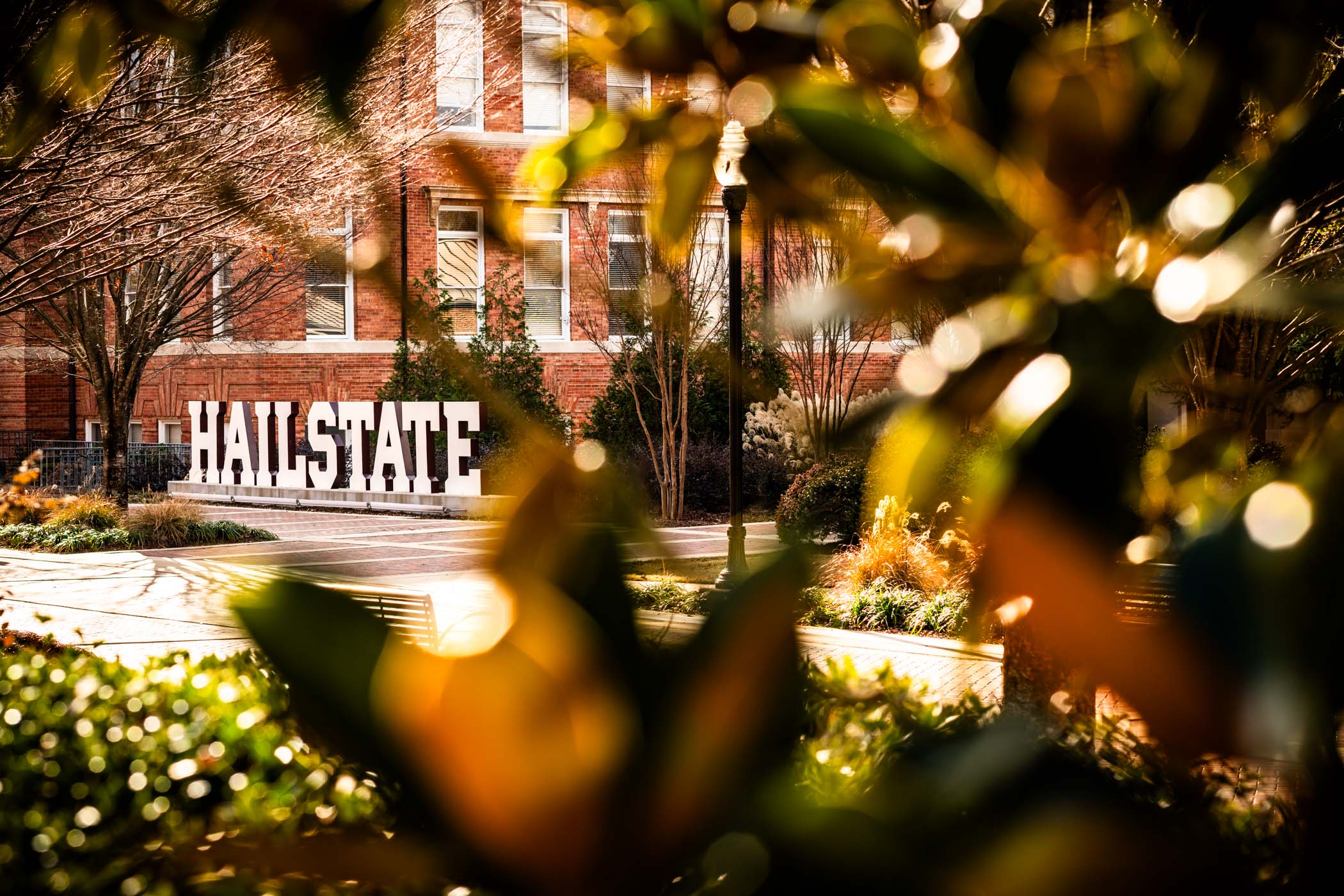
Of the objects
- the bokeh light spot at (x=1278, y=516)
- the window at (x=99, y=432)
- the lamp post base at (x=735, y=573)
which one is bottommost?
the window at (x=99, y=432)

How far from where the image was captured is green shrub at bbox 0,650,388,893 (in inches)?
21.3

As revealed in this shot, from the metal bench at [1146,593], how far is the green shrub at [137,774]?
0.26 m

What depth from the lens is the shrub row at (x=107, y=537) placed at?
51.8 ft

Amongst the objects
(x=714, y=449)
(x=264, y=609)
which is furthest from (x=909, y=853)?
(x=714, y=449)

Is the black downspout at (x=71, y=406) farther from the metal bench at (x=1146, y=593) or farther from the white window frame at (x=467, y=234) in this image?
the metal bench at (x=1146, y=593)

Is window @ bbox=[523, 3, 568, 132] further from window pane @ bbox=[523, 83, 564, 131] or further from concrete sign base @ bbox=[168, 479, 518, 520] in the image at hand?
concrete sign base @ bbox=[168, 479, 518, 520]

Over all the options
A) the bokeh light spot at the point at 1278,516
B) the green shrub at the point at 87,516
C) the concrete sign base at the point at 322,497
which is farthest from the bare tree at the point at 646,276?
the green shrub at the point at 87,516

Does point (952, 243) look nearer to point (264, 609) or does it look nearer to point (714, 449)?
point (264, 609)

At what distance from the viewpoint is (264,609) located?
0.35 m

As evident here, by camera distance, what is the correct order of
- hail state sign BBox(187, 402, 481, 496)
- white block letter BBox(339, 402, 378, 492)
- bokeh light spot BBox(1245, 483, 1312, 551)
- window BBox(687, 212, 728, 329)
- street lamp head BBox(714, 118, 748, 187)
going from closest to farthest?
bokeh light spot BBox(1245, 483, 1312, 551) < street lamp head BBox(714, 118, 748, 187) < window BBox(687, 212, 728, 329) < hail state sign BBox(187, 402, 481, 496) < white block letter BBox(339, 402, 378, 492)

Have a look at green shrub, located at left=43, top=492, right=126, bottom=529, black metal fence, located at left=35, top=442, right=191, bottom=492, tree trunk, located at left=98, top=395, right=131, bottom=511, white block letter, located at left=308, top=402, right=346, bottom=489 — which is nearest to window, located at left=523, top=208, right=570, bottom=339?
green shrub, located at left=43, top=492, right=126, bottom=529

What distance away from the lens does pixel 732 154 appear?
72 cm

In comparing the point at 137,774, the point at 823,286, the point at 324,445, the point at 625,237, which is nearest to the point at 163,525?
the point at 324,445

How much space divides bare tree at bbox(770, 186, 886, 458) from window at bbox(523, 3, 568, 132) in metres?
0.16
